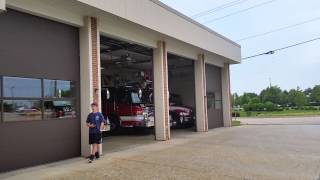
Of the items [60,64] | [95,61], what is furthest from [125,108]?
[60,64]

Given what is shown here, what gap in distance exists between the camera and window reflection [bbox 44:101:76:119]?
11023 millimetres

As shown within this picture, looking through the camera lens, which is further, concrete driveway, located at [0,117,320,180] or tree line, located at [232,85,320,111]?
tree line, located at [232,85,320,111]

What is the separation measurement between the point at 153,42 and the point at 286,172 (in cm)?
867

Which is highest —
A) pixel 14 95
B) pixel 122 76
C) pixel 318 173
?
pixel 122 76

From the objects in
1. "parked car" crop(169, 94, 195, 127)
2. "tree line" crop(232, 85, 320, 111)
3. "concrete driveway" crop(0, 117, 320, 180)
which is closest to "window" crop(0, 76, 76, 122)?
"concrete driveway" crop(0, 117, 320, 180)

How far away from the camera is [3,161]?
9.54 m

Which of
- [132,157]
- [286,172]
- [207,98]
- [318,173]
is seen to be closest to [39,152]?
[132,157]

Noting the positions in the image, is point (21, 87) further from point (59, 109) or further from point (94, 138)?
point (94, 138)

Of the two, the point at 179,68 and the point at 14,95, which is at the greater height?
the point at 179,68

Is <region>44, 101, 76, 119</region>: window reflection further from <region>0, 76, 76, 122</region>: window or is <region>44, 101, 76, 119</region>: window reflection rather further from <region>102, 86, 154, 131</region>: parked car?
<region>102, 86, 154, 131</region>: parked car

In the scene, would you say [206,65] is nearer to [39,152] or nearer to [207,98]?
[207,98]

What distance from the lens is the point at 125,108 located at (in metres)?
18.9

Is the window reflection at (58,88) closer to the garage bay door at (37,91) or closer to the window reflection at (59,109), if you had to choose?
the garage bay door at (37,91)

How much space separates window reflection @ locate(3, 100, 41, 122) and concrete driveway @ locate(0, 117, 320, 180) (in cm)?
132
